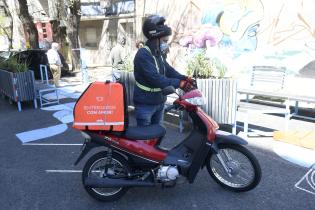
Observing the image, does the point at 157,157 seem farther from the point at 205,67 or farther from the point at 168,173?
the point at 205,67

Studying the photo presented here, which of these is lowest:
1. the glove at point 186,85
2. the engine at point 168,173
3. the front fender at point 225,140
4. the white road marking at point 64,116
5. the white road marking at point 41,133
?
the white road marking at point 41,133

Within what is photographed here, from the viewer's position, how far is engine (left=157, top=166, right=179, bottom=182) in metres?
3.25

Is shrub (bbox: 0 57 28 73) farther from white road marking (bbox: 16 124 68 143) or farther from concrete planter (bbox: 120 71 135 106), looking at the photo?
concrete planter (bbox: 120 71 135 106)

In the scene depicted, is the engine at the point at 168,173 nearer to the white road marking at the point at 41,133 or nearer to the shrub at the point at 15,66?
the white road marking at the point at 41,133

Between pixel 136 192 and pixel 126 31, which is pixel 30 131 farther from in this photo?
pixel 126 31

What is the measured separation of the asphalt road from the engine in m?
0.30

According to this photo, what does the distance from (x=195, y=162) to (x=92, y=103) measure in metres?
1.21

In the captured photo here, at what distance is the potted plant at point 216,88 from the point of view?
519cm

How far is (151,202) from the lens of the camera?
340 centimetres

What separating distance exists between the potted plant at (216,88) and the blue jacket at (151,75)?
1604 mm

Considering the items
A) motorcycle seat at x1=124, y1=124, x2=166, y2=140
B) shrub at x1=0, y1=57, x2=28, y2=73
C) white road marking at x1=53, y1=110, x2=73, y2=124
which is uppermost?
shrub at x1=0, y1=57, x2=28, y2=73

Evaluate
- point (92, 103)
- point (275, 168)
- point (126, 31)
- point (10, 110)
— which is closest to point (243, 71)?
point (275, 168)

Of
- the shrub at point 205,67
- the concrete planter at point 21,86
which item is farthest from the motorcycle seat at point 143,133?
the concrete planter at point 21,86

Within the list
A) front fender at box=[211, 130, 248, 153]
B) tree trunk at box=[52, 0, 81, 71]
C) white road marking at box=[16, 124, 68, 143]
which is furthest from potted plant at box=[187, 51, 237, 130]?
tree trunk at box=[52, 0, 81, 71]
